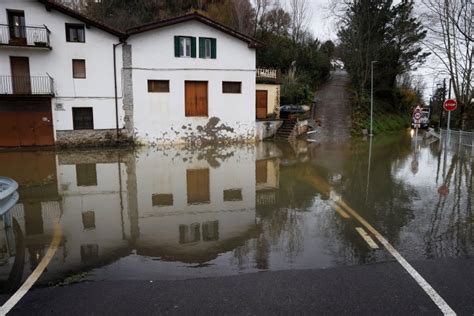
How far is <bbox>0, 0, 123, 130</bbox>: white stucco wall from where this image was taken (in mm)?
21031

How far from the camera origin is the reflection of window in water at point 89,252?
220 inches

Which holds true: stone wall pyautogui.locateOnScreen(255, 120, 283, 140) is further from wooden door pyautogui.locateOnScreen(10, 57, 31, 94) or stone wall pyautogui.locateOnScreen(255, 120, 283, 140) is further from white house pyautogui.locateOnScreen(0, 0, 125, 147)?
wooden door pyautogui.locateOnScreen(10, 57, 31, 94)

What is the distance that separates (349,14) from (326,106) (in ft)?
32.4

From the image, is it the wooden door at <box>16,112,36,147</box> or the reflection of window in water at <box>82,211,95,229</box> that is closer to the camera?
the reflection of window in water at <box>82,211,95,229</box>

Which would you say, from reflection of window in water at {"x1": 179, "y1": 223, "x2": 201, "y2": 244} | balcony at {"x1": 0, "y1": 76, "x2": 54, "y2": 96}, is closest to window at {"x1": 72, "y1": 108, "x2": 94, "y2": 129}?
balcony at {"x1": 0, "y1": 76, "x2": 54, "y2": 96}

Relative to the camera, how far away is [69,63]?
2180 cm

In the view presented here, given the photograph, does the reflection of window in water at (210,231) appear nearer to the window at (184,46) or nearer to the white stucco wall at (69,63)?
the white stucco wall at (69,63)

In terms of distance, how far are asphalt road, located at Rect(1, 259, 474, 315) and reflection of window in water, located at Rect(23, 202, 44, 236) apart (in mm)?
2868

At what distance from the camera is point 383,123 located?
38125mm

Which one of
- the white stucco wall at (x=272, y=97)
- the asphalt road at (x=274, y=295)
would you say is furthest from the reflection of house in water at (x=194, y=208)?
the white stucco wall at (x=272, y=97)

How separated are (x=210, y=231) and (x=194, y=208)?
187 centimetres

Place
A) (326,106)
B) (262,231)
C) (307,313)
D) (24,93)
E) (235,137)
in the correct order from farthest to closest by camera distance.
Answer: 1. (326,106)
2. (235,137)
3. (24,93)
4. (262,231)
5. (307,313)

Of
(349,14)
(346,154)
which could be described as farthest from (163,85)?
(349,14)

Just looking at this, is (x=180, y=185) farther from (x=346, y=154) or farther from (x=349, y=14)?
(x=349, y=14)
